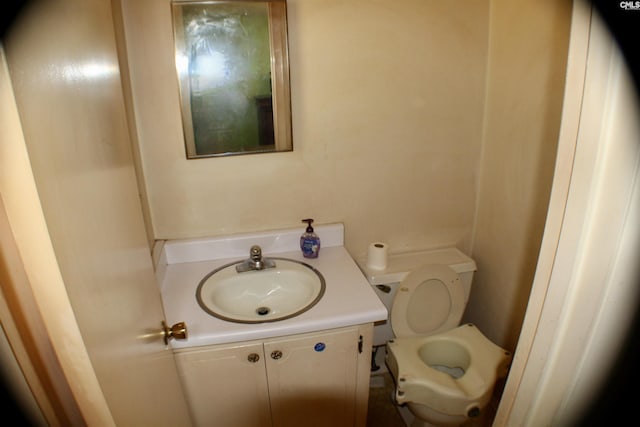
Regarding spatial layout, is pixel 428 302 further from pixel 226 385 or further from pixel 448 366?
pixel 226 385

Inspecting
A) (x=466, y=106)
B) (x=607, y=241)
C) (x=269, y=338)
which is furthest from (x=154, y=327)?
(x=466, y=106)

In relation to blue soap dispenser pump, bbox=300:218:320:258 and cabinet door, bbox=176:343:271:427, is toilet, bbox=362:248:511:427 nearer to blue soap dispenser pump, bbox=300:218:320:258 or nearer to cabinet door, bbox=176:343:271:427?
blue soap dispenser pump, bbox=300:218:320:258

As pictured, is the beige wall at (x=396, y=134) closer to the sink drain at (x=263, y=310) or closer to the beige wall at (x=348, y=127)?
the beige wall at (x=348, y=127)

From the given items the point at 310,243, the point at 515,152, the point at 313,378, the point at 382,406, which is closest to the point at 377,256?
the point at 310,243

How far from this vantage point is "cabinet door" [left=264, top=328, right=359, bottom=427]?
3.74ft

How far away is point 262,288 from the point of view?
1.36 m

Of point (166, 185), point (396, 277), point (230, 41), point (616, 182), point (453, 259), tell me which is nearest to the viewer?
point (616, 182)

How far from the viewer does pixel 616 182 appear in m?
0.41

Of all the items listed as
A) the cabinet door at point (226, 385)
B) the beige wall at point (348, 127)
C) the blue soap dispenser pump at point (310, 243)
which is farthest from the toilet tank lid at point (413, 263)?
the cabinet door at point (226, 385)

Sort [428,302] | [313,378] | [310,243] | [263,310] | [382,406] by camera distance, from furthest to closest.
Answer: [382,406], [428,302], [310,243], [263,310], [313,378]

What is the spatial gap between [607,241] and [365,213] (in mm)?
1135

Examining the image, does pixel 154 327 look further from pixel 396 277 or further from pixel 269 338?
pixel 396 277

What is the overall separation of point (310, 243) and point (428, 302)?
22.9 inches

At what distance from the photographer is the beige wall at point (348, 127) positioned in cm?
128
